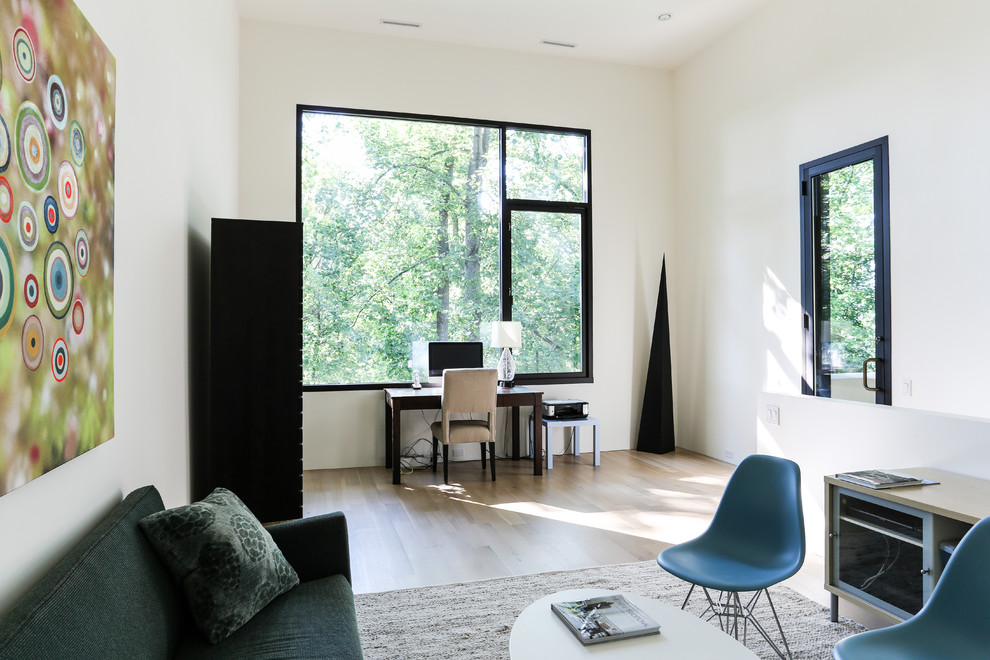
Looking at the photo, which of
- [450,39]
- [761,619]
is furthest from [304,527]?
[450,39]

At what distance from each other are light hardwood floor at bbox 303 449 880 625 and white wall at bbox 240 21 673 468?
54 cm

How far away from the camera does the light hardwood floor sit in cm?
320

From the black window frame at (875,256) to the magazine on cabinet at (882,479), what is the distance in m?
1.78

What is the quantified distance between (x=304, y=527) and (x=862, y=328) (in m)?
3.82

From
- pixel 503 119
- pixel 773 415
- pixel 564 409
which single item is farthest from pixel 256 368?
pixel 503 119

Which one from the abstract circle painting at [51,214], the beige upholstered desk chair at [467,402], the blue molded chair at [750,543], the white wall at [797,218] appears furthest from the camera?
the beige upholstered desk chair at [467,402]

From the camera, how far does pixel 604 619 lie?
1758 millimetres

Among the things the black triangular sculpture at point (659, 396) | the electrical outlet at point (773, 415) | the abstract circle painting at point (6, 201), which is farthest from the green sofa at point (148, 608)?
the black triangular sculpture at point (659, 396)

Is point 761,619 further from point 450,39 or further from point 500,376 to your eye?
point 450,39

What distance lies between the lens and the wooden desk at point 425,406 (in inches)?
193

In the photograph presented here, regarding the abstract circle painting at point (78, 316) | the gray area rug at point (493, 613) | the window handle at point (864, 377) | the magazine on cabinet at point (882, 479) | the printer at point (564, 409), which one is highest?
the abstract circle painting at point (78, 316)

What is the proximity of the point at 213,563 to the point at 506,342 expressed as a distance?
12.7 ft

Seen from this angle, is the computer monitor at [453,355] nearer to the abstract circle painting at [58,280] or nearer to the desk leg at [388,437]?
the desk leg at [388,437]

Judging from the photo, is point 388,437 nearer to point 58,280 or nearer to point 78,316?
point 78,316
